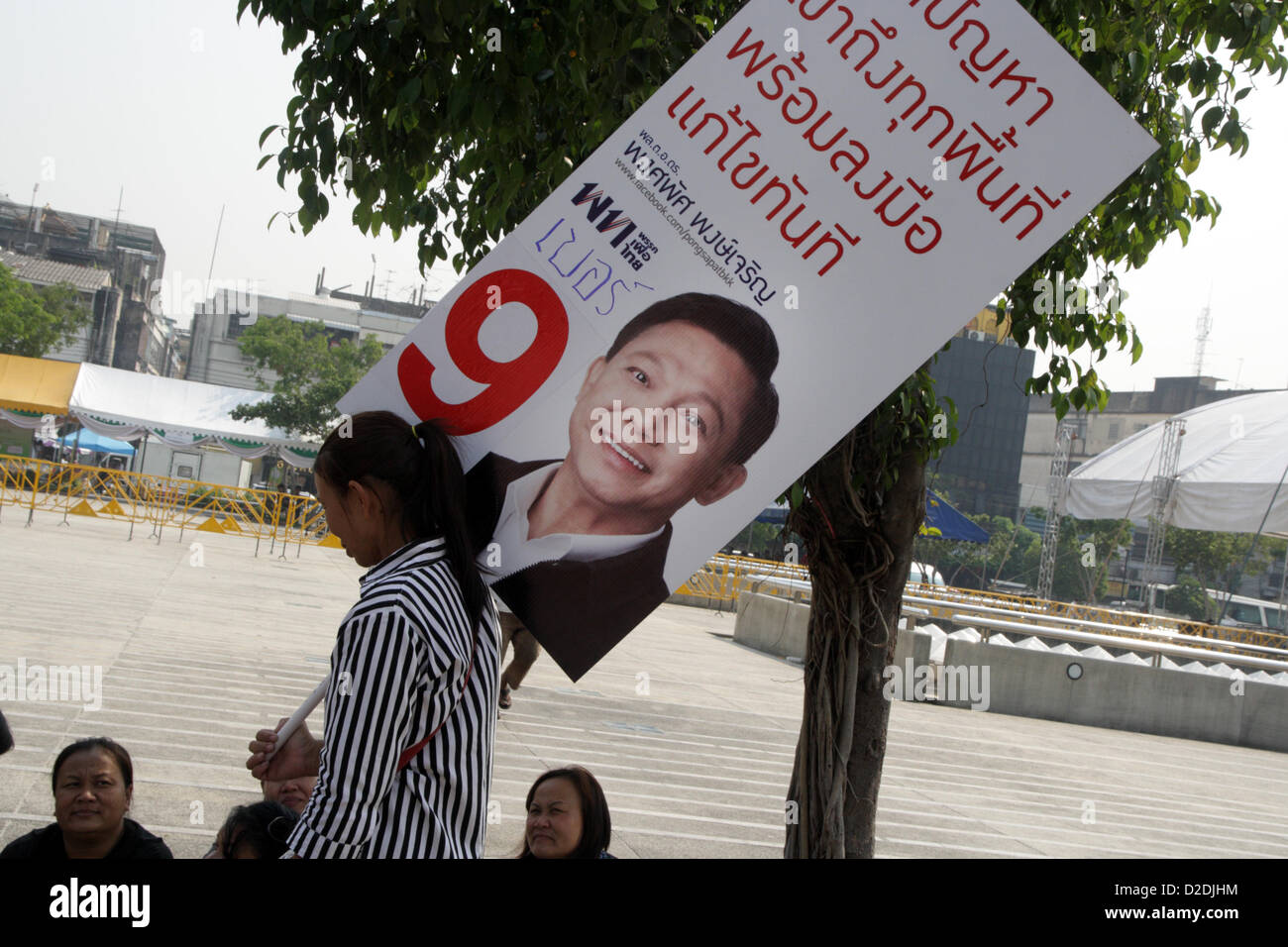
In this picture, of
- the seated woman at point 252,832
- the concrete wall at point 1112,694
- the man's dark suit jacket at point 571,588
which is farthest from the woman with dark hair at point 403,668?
the concrete wall at point 1112,694

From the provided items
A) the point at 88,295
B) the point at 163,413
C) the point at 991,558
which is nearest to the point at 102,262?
the point at 88,295

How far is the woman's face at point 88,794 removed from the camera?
11.7 feet

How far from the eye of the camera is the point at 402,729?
6.01 ft

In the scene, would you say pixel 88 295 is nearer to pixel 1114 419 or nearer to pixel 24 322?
pixel 24 322

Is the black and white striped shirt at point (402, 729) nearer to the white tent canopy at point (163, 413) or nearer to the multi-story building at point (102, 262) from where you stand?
the white tent canopy at point (163, 413)

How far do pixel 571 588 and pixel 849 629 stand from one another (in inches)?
76.4

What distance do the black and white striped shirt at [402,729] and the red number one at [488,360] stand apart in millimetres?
480

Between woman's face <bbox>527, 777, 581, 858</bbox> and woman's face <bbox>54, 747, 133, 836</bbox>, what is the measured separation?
1273 millimetres

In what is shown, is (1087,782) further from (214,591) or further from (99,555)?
(99,555)

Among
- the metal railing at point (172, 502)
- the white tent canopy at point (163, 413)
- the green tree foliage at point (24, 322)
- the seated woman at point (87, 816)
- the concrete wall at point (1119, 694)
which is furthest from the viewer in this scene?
the green tree foliage at point (24, 322)

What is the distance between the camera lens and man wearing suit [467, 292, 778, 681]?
91.7 inches

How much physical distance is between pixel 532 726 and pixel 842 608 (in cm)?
623

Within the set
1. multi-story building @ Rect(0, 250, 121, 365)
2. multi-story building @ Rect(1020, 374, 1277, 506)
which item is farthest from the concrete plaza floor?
multi-story building @ Rect(1020, 374, 1277, 506)
